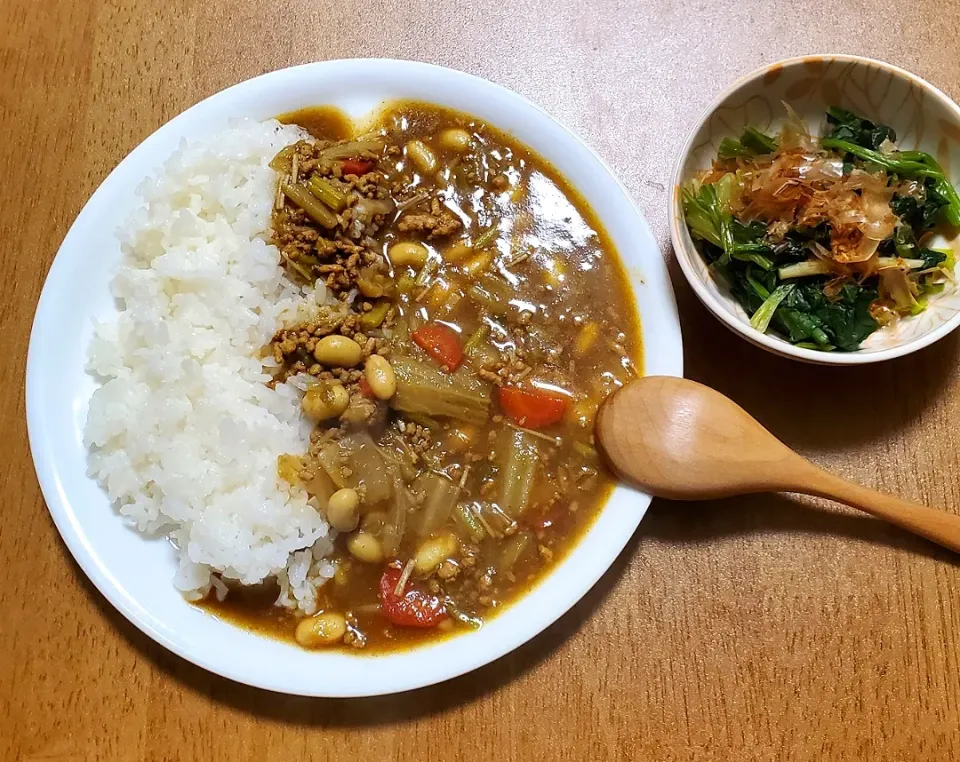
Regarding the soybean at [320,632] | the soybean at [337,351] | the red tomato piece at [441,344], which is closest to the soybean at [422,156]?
the red tomato piece at [441,344]

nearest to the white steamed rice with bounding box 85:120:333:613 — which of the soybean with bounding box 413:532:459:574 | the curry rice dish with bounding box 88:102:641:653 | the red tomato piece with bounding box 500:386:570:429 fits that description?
the curry rice dish with bounding box 88:102:641:653

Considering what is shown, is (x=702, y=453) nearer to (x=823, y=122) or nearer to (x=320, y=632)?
(x=823, y=122)

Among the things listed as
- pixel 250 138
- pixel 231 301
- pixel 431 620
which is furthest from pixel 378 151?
pixel 431 620

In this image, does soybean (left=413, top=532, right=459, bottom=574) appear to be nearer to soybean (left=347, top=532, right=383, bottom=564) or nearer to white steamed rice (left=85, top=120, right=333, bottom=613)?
soybean (left=347, top=532, right=383, bottom=564)

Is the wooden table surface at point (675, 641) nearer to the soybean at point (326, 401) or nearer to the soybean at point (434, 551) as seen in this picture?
the soybean at point (434, 551)

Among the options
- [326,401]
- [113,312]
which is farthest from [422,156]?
[113,312]
